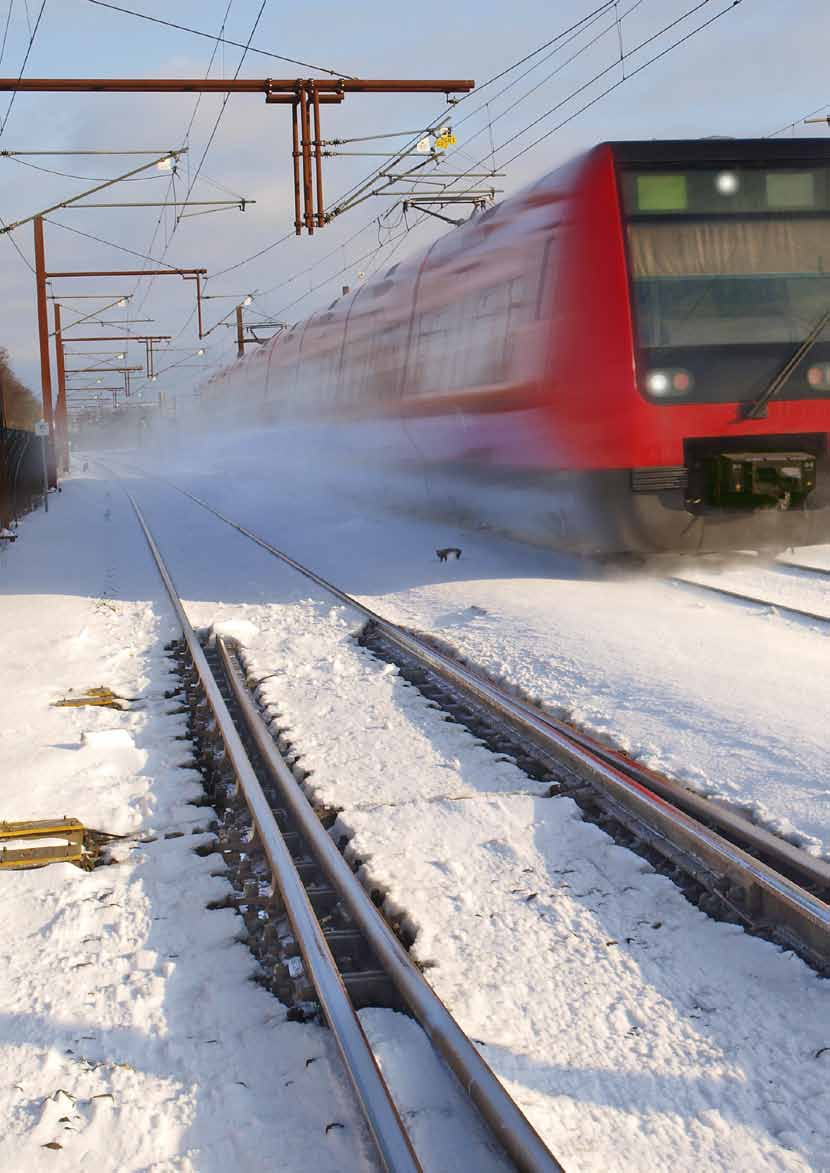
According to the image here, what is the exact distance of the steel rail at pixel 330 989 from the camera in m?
2.22

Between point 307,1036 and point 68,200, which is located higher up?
point 68,200

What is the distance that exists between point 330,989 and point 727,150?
794 cm

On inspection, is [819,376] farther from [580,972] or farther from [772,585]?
[580,972]

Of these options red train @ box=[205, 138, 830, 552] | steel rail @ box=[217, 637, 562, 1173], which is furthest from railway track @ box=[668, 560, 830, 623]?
steel rail @ box=[217, 637, 562, 1173]

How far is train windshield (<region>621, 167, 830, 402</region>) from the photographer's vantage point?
8.86 m

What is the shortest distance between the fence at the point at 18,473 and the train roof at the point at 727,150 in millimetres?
11019

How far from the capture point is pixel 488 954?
3.14 meters

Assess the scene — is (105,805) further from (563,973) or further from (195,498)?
(195,498)

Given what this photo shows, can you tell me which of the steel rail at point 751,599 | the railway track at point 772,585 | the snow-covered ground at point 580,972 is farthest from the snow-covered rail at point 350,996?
the railway track at point 772,585

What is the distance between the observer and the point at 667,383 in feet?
29.1

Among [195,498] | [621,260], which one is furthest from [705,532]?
[195,498]

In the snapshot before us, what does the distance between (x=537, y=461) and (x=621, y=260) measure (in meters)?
1.90

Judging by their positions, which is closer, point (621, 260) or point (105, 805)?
point (105, 805)

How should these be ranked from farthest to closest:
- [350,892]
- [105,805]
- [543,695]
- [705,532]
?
[705,532] → [543,695] → [105,805] → [350,892]
